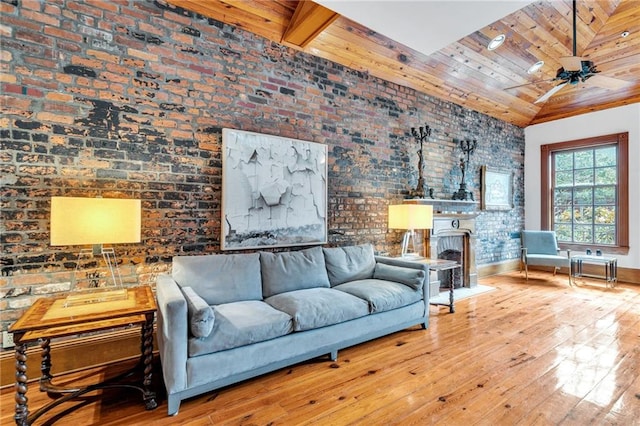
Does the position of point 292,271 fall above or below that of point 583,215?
below

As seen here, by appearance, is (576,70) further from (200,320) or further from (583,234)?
(200,320)

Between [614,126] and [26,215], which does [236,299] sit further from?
[614,126]

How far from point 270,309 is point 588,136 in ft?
21.8

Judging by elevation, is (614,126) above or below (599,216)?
→ above

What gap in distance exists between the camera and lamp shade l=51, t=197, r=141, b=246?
6.04 ft

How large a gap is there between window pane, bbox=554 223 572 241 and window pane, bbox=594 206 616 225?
465mm

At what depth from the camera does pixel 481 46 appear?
4191mm

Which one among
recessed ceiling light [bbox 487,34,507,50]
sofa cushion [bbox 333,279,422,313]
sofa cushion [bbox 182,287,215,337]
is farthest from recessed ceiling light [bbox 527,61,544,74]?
sofa cushion [bbox 182,287,215,337]

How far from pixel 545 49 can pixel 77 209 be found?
5999mm

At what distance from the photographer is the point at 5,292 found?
2148mm

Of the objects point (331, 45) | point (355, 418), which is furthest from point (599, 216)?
point (355, 418)

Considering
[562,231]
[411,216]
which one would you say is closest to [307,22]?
[411,216]

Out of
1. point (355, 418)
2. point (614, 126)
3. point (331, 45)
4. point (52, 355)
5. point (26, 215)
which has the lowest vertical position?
point (355, 418)

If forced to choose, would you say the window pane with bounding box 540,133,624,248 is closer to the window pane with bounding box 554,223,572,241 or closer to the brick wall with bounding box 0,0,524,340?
the window pane with bounding box 554,223,572,241
